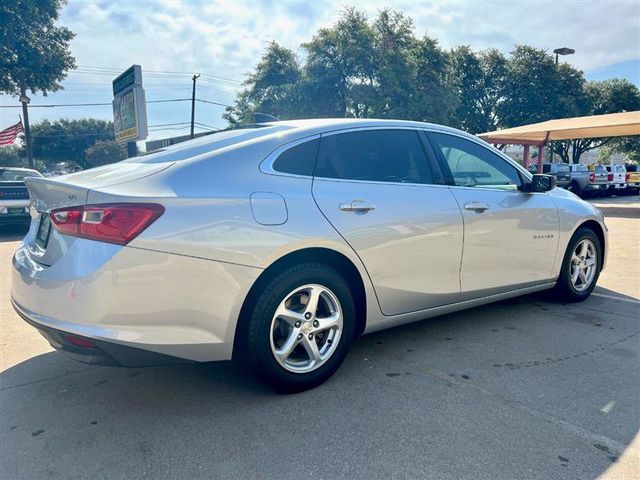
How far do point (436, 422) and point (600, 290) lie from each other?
366 centimetres

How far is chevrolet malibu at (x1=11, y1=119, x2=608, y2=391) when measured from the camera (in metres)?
2.32

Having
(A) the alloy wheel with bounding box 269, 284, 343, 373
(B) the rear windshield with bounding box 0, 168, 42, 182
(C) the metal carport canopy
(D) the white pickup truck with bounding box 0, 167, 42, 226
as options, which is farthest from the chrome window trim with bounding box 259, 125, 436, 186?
(C) the metal carport canopy

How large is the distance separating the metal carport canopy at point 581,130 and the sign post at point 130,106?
14883 millimetres

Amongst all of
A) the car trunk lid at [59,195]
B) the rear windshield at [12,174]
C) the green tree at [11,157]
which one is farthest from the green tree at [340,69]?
the green tree at [11,157]

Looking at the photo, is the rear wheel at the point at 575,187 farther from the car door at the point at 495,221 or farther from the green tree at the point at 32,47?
the green tree at the point at 32,47

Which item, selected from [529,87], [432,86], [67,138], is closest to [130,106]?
[432,86]

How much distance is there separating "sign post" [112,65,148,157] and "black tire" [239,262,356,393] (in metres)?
8.71

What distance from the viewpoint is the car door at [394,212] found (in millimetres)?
2966

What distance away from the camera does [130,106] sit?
10547 mm

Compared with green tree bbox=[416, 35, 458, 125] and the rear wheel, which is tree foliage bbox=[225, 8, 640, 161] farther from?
the rear wheel

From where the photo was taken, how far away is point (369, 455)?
2.26 meters

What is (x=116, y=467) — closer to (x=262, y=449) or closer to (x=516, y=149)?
(x=262, y=449)

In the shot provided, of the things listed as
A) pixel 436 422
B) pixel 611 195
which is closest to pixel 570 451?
pixel 436 422

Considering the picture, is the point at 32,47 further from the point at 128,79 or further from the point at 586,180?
the point at 586,180
